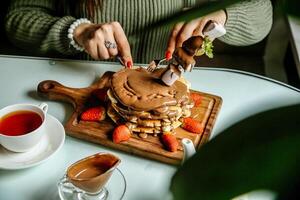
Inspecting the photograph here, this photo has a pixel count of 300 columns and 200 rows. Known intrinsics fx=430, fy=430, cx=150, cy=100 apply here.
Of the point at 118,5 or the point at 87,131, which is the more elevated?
A: the point at 118,5

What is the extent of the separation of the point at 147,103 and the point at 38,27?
0.48m

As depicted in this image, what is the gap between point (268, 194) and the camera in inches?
7.6

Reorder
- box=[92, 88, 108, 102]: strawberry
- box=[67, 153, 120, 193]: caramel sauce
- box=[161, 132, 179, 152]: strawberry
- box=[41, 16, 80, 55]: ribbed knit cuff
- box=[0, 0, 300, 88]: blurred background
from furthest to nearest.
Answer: box=[0, 0, 300, 88]: blurred background < box=[41, 16, 80, 55]: ribbed knit cuff < box=[92, 88, 108, 102]: strawberry < box=[161, 132, 179, 152]: strawberry < box=[67, 153, 120, 193]: caramel sauce

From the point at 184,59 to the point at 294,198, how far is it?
66cm

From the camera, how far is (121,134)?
83 cm

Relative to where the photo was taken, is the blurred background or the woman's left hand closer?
the woman's left hand

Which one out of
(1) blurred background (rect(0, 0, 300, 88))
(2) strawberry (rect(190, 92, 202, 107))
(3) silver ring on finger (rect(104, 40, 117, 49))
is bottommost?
(1) blurred background (rect(0, 0, 300, 88))

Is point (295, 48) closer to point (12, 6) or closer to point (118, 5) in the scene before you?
point (118, 5)

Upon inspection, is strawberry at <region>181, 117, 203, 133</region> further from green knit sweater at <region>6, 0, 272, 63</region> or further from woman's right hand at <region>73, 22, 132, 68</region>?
green knit sweater at <region>6, 0, 272, 63</region>

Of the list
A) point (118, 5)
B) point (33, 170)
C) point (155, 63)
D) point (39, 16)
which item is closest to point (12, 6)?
point (39, 16)

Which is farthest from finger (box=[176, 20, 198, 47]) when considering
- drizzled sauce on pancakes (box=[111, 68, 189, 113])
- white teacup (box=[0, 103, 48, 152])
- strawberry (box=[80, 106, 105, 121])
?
white teacup (box=[0, 103, 48, 152])

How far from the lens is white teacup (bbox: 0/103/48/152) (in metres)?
0.77

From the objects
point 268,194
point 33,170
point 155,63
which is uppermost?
point 268,194

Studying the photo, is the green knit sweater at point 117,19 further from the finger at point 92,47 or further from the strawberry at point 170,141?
the strawberry at point 170,141
